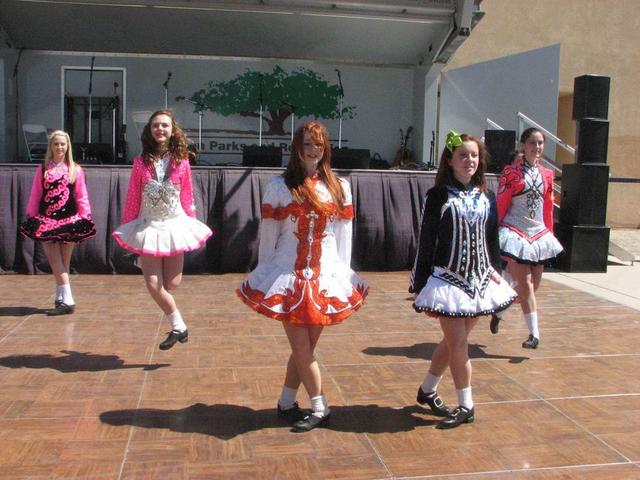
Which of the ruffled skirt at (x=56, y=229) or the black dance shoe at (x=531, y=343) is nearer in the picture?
the black dance shoe at (x=531, y=343)

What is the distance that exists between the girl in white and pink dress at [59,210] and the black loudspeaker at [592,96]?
656 centimetres

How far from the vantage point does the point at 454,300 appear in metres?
3.59

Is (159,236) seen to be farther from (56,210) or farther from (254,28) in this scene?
(254,28)

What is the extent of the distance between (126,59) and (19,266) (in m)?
6.64

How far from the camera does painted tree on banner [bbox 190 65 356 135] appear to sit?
14539 millimetres

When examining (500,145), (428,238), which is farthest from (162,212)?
(500,145)

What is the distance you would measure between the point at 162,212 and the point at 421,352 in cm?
217

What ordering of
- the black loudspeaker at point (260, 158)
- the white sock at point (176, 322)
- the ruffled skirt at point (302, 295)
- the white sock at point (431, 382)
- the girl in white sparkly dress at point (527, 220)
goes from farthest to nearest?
the black loudspeaker at point (260, 158)
the girl in white sparkly dress at point (527, 220)
the white sock at point (176, 322)
the white sock at point (431, 382)
the ruffled skirt at point (302, 295)

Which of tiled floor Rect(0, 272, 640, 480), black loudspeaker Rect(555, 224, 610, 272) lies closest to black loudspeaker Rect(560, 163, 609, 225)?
black loudspeaker Rect(555, 224, 610, 272)

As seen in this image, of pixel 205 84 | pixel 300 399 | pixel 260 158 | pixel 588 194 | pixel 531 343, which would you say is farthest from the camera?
pixel 205 84

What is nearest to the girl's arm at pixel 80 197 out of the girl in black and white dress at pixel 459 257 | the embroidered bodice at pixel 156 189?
the embroidered bodice at pixel 156 189

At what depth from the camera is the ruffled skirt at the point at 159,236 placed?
491cm

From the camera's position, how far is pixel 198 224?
528 cm

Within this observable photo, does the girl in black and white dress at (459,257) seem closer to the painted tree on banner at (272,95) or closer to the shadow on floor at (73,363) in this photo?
the shadow on floor at (73,363)
